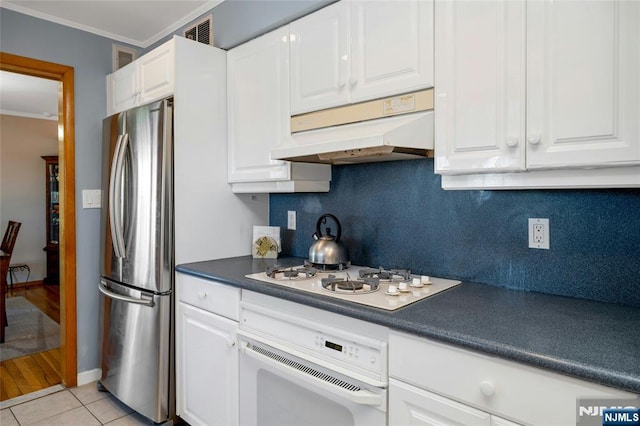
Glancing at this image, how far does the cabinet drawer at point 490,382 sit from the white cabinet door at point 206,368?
36.0 inches

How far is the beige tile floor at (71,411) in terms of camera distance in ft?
7.49

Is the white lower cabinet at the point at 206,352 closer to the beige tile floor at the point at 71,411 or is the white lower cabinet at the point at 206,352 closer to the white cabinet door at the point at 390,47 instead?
the beige tile floor at the point at 71,411

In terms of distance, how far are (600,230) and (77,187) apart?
2927 millimetres

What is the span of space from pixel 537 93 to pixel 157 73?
1979 mm

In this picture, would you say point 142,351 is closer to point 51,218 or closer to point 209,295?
point 209,295

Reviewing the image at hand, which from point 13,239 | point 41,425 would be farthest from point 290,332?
point 13,239

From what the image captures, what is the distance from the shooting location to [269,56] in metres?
2.15

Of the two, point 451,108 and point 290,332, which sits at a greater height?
point 451,108

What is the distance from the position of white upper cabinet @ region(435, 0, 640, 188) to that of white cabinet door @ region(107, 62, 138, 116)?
75.7 inches

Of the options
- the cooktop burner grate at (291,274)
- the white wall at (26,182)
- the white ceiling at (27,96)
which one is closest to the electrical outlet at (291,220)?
the cooktop burner grate at (291,274)

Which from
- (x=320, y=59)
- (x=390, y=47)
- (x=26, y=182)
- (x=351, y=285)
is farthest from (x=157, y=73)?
(x=26, y=182)

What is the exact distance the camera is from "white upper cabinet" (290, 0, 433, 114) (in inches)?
61.6

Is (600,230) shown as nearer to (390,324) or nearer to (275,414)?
(390,324)

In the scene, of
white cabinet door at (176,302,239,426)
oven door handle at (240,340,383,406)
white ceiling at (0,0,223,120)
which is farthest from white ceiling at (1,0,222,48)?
oven door handle at (240,340,383,406)
